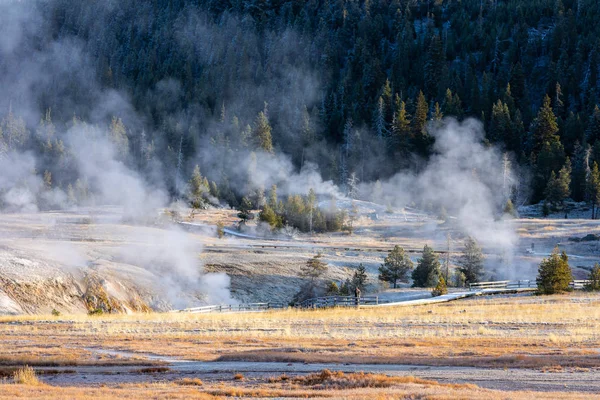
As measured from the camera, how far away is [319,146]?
142750 millimetres

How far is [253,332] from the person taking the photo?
28891 millimetres

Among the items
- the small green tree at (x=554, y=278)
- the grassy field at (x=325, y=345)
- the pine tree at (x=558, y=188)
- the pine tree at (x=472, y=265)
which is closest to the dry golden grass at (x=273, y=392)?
the grassy field at (x=325, y=345)

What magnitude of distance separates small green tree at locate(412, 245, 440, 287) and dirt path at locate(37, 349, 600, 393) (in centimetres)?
4027

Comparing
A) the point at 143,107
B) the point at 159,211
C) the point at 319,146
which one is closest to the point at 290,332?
the point at 159,211

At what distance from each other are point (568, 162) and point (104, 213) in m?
66.5

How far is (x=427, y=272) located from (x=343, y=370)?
4195 centimetres

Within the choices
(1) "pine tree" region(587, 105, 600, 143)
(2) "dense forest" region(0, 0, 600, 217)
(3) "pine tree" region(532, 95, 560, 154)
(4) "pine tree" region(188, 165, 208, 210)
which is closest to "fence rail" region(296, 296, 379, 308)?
(4) "pine tree" region(188, 165, 208, 210)

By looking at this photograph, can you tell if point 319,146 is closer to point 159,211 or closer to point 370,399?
point 159,211

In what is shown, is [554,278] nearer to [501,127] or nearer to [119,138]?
[501,127]

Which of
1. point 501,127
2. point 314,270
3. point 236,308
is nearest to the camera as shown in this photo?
point 236,308

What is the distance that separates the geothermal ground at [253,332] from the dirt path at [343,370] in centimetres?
5

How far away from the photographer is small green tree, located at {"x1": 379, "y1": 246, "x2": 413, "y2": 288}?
2388 inches

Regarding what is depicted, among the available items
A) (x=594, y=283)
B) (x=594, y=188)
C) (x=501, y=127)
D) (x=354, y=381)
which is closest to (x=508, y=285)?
(x=594, y=283)

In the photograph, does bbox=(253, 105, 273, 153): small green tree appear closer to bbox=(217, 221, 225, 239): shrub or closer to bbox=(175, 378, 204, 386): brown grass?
bbox=(217, 221, 225, 239): shrub
